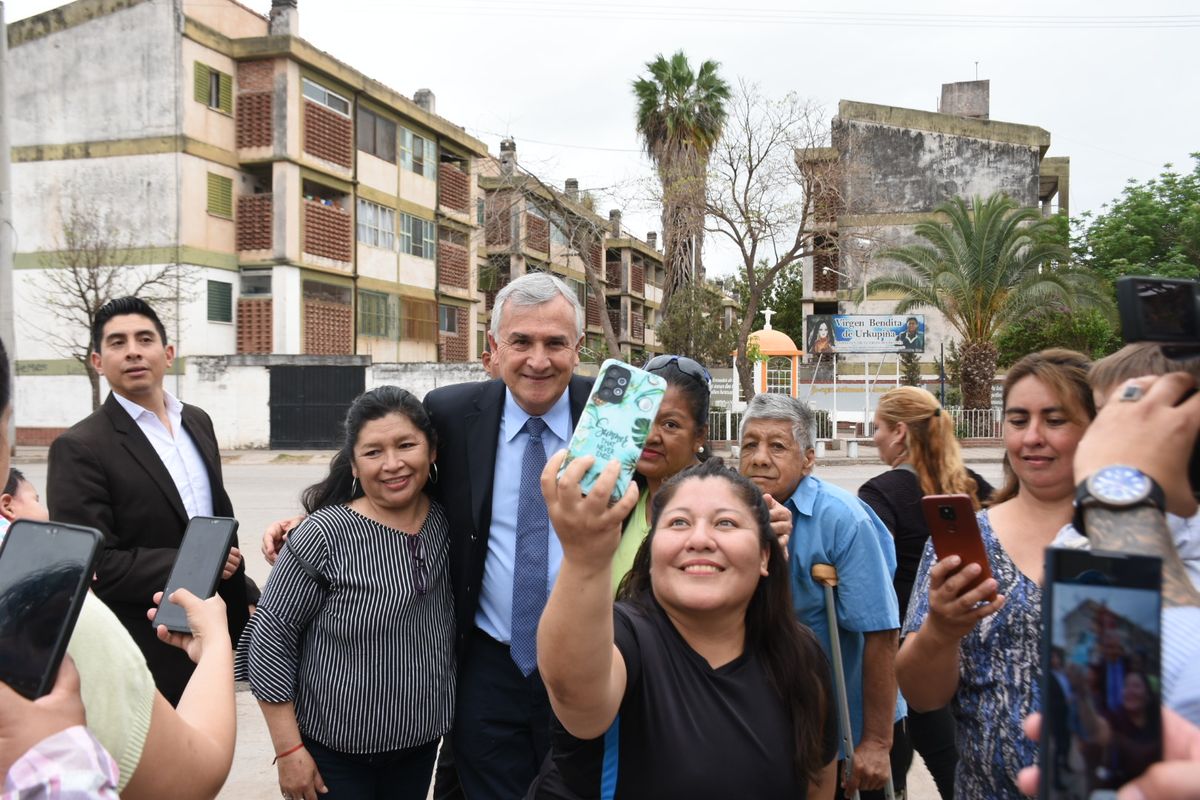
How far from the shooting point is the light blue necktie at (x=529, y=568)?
116 inches

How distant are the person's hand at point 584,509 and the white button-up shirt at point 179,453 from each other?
2583mm

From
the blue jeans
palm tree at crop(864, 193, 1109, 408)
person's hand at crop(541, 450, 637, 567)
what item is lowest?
the blue jeans

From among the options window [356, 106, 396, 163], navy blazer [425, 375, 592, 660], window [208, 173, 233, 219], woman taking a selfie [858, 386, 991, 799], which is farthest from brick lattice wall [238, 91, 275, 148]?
navy blazer [425, 375, 592, 660]

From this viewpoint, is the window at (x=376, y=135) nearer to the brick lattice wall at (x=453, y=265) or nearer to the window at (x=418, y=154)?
the window at (x=418, y=154)

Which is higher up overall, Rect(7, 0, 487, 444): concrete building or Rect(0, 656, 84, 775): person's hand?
Rect(7, 0, 487, 444): concrete building

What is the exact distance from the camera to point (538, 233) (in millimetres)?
41031

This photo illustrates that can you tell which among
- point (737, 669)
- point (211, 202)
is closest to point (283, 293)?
point (211, 202)

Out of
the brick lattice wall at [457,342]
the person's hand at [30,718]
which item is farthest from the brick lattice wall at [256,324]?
the person's hand at [30,718]

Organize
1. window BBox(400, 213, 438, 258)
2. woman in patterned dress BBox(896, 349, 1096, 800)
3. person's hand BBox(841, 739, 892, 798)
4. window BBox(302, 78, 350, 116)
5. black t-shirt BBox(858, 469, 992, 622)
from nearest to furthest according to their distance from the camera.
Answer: woman in patterned dress BBox(896, 349, 1096, 800) < person's hand BBox(841, 739, 892, 798) < black t-shirt BBox(858, 469, 992, 622) < window BBox(302, 78, 350, 116) < window BBox(400, 213, 438, 258)

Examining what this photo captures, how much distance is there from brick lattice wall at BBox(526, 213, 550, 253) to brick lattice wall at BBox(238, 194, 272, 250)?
15.5 metres

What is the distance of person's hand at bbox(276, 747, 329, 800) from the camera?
2805 millimetres

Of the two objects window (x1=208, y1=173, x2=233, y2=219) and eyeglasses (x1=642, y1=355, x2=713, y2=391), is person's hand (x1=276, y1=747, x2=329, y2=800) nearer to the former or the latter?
eyeglasses (x1=642, y1=355, x2=713, y2=391)

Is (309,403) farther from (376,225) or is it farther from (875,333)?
(875,333)

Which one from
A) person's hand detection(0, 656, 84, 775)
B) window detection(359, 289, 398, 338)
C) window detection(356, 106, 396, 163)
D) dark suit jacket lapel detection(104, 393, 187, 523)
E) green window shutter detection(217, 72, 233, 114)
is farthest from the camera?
window detection(359, 289, 398, 338)
